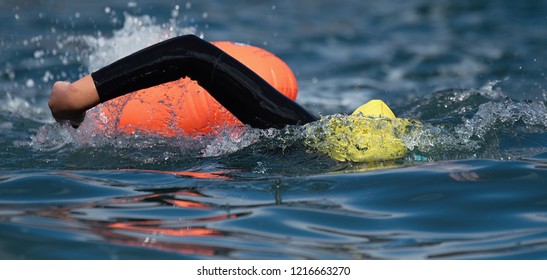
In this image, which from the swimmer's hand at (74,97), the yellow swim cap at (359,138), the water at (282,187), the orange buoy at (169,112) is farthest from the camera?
the orange buoy at (169,112)

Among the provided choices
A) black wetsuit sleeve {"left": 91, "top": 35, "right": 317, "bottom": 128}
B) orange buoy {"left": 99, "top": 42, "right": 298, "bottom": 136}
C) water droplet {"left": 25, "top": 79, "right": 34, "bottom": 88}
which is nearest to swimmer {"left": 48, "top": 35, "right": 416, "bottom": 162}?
black wetsuit sleeve {"left": 91, "top": 35, "right": 317, "bottom": 128}

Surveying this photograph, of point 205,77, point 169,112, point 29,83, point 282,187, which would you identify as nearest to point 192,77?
point 205,77

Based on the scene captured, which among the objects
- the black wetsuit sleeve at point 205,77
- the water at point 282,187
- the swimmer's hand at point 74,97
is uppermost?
the black wetsuit sleeve at point 205,77

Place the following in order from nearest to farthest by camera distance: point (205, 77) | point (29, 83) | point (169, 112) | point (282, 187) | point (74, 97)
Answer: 1. point (282, 187)
2. point (74, 97)
3. point (205, 77)
4. point (169, 112)
5. point (29, 83)

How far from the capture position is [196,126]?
4582 millimetres

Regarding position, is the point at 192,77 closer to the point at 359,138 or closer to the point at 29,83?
the point at 359,138

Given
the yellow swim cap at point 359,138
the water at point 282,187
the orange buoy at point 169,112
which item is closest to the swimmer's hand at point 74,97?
the water at point 282,187

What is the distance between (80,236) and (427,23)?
762cm

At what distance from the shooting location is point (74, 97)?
3945mm

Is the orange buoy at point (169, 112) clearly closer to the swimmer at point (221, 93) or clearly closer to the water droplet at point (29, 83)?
the swimmer at point (221, 93)

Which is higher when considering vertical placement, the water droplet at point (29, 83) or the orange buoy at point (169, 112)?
the water droplet at point (29, 83)

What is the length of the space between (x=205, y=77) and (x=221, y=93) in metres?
0.13

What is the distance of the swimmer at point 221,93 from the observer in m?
3.96

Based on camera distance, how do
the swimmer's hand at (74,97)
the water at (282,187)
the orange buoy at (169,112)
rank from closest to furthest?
the water at (282,187)
the swimmer's hand at (74,97)
the orange buoy at (169,112)
